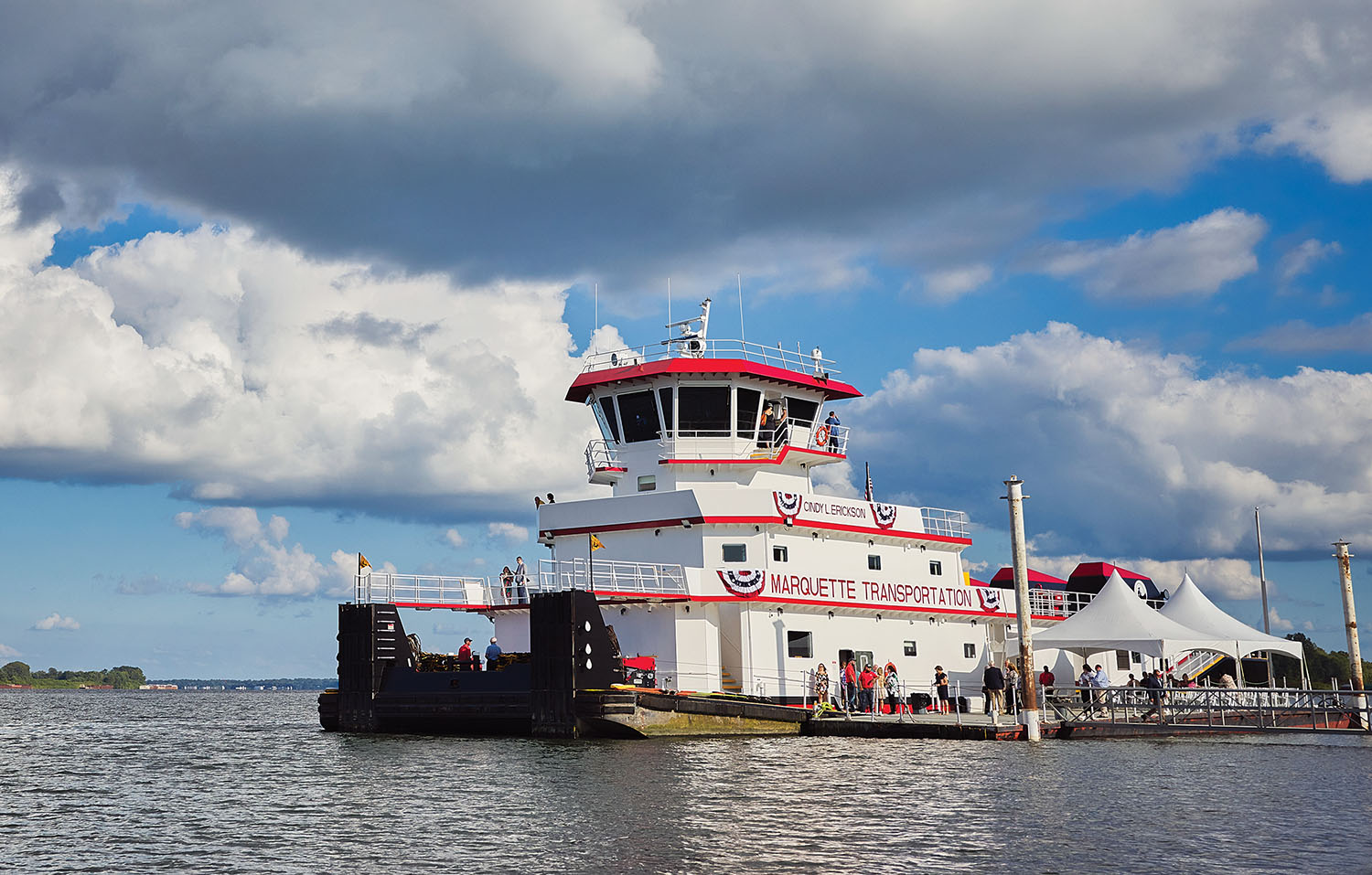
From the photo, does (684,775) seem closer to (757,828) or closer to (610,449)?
(757,828)

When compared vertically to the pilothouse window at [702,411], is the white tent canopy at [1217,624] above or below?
below

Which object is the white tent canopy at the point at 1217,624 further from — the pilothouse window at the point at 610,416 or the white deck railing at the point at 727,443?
the pilothouse window at the point at 610,416

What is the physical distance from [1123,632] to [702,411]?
13102 mm

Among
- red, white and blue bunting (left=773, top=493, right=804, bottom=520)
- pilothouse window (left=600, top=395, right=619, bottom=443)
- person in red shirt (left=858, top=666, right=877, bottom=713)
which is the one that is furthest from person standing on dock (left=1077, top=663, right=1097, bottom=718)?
pilothouse window (left=600, top=395, right=619, bottom=443)

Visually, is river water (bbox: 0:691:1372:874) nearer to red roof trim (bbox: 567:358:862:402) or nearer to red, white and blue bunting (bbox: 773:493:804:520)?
red, white and blue bunting (bbox: 773:493:804:520)

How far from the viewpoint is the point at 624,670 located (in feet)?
101

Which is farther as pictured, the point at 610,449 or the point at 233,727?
the point at 233,727

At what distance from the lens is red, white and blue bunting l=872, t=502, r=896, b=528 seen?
3778 centimetres

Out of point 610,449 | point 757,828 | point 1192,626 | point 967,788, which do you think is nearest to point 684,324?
point 610,449

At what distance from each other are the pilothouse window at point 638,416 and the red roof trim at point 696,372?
78 centimetres

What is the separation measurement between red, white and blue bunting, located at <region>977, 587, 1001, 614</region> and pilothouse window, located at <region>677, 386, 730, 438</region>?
1009cm

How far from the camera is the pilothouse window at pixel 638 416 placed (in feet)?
123

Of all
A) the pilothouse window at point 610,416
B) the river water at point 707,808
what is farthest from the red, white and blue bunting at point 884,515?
the river water at point 707,808

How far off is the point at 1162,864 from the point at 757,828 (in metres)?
5.27
